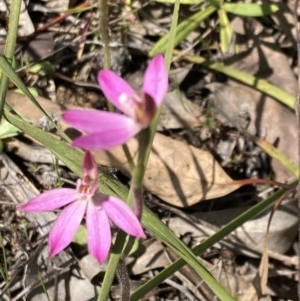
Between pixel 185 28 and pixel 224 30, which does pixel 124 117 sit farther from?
pixel 224 30

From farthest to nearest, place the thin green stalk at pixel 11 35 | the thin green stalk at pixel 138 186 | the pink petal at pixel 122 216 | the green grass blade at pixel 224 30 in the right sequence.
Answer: the green grass blade at pixel 224 30
the thin green stalk at pixel 11 35
the pink petal at pixel 122 216
the thin green stalk at pixel 138 186

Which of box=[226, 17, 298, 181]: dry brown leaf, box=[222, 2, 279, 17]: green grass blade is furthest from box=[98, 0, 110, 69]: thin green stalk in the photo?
box=[226, 17, 298, 181]: dry brown leaf

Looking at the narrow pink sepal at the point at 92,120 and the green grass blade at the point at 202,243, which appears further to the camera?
the green grass blade at the point at 202,243

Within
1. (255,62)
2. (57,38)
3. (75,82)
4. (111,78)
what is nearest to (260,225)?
(255,62)

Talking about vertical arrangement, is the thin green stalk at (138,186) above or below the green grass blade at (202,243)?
above

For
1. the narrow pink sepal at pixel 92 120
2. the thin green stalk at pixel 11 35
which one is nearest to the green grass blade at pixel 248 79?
the thin green stalk at pixel 11 35

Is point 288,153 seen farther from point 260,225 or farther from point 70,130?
point 70,130

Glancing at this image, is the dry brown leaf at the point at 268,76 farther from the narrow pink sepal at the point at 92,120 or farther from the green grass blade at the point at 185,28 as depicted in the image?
the narrow pink sepal at the point at 92,120

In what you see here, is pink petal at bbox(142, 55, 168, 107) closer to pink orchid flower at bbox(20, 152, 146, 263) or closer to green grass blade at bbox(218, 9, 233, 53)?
pink orchid flower at bbox(20, 152, 146, 263)
